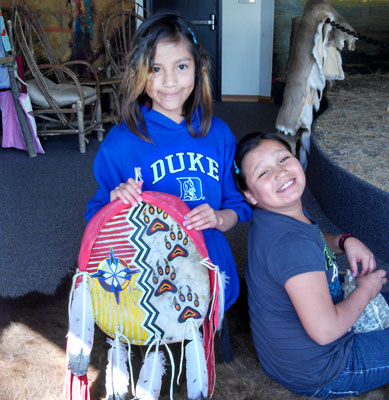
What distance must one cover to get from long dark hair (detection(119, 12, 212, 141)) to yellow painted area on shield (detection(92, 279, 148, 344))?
0.45 m

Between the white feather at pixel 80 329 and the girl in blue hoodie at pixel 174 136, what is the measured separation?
12.2 inches

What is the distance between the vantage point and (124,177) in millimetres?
1416

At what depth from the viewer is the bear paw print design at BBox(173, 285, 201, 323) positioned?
3.94ft

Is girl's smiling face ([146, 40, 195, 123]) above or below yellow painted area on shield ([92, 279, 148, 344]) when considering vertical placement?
above

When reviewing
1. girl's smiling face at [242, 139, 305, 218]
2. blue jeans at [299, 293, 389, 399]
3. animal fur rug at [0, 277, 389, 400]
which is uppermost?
girl's smiling face at [242, 139, 305, 218]

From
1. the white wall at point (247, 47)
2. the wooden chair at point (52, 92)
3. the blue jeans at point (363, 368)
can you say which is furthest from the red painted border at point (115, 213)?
the white wall at point (247, 47)

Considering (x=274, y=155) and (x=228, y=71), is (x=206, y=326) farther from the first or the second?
(x=228, y=71)

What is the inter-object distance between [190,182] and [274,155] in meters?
0.26

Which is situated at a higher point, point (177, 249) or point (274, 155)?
point (274, 155)

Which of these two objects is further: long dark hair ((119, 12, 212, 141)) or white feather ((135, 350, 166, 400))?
long dark hair ((119, 12, 212, 141))

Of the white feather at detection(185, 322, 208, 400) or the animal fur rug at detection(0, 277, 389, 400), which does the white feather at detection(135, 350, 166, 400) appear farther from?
the animal fur rug at detection(0, 277, 389, 400)

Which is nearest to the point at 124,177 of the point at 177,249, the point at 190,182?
the point at 190,182

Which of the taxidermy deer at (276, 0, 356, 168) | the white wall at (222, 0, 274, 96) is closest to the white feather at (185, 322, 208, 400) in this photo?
the taxidermy deer at (276, 0, 356, 168)

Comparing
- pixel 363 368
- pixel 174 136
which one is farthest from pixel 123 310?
pixel 363 368
